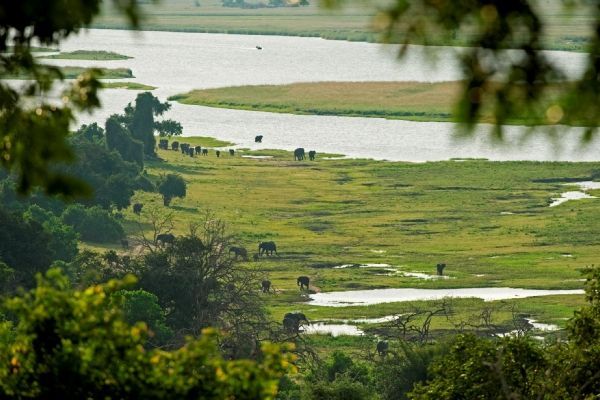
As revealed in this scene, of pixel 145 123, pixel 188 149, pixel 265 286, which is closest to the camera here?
pixel 265 286

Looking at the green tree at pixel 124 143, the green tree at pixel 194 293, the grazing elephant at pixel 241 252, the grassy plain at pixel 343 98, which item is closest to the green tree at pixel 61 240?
the grazing elephant at pixel 241 252

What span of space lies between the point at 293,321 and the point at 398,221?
22.4m

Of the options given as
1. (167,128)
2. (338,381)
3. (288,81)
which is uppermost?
A: (288,81)

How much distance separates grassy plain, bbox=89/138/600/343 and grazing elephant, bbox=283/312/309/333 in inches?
75.8

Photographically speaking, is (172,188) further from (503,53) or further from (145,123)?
(503,53)

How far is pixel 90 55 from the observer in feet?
478

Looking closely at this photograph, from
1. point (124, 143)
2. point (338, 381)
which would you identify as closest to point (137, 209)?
point (124, 143)

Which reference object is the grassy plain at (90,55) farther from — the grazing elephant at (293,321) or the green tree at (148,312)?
the green tree at (148,312)

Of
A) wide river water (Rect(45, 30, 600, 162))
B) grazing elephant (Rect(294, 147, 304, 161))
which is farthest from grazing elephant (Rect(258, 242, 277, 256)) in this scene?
grazing elephant (Rect(294, 147, 304, 161))

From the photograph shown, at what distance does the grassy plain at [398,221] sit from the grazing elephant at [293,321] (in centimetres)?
193

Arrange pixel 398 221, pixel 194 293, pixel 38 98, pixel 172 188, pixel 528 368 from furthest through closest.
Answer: pixel 172 188
pixel 398 221
pixel 194 293
pixel 528 368
pixel 38 98

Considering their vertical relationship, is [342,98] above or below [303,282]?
above

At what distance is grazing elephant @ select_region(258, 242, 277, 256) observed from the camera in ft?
178

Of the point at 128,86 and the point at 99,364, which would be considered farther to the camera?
the point at 128,86
